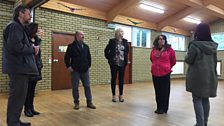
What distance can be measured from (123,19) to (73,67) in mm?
4825

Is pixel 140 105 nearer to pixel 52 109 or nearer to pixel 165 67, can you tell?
pixel 165 67

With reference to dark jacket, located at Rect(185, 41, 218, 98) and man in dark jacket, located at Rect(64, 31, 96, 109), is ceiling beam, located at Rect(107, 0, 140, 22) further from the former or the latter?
dark jacket, located at Rect(185, 41, 218, 98)

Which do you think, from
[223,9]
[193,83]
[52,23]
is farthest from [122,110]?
[223,9]

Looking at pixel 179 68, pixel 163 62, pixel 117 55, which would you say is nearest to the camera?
pixel 163 62

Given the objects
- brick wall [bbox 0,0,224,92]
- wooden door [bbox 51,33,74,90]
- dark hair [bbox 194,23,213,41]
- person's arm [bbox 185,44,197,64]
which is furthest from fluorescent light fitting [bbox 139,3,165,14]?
person's arm [bbox 185,44,197,64]

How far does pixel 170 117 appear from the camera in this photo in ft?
10.9

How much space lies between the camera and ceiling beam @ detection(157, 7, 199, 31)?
813cm

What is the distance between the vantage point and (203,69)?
2516 mm

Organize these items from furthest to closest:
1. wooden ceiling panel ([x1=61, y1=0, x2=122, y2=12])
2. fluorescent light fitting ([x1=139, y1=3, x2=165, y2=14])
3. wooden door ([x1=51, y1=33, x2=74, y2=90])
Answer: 1. fluorescent light fitting ([x1=139, y1=3, x2=165, y2=14])
2. wooden ceiling panel ([x1=61, y1=0, x2=122, y2=12])
3. wooden door ([x1=51, y1=33, x2=74, y2=90])

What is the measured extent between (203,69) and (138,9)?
578 cm

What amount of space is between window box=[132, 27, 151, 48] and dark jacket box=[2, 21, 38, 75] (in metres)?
6.67

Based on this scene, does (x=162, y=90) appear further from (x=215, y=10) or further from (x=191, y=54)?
(x=215, y=10)

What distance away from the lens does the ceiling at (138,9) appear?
6750mm

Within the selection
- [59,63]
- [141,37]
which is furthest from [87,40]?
[141,37]
